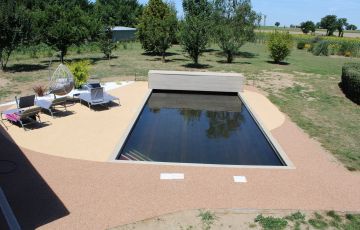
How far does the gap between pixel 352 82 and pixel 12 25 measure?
19897 millimetres

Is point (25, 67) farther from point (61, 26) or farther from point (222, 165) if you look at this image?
point (222, 165)

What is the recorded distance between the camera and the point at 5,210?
6352mm

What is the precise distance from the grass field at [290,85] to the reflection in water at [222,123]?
87.6 inches

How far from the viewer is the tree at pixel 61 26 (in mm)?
23062

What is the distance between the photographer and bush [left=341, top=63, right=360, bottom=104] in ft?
53.7

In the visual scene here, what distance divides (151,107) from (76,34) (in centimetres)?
1253

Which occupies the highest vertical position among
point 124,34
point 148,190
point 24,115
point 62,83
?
point 124,34

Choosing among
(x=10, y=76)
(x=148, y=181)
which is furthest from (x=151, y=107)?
(x=10, y=76)

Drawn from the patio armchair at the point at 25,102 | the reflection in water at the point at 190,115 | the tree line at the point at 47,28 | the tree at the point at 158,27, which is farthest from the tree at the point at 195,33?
the patio armchair at the point at 25,102

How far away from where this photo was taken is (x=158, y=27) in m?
26.5

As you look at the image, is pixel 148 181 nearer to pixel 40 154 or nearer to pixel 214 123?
pixel 40 154

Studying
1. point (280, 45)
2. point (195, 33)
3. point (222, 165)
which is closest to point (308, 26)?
point (280, 45)

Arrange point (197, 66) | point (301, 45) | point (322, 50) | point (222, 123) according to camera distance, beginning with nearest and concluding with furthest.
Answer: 1. point (222, 123)
2. point (197, 66)
3. point (322, 50)
4. point (301, 45)

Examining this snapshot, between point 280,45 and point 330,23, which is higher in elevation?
point 330,23
